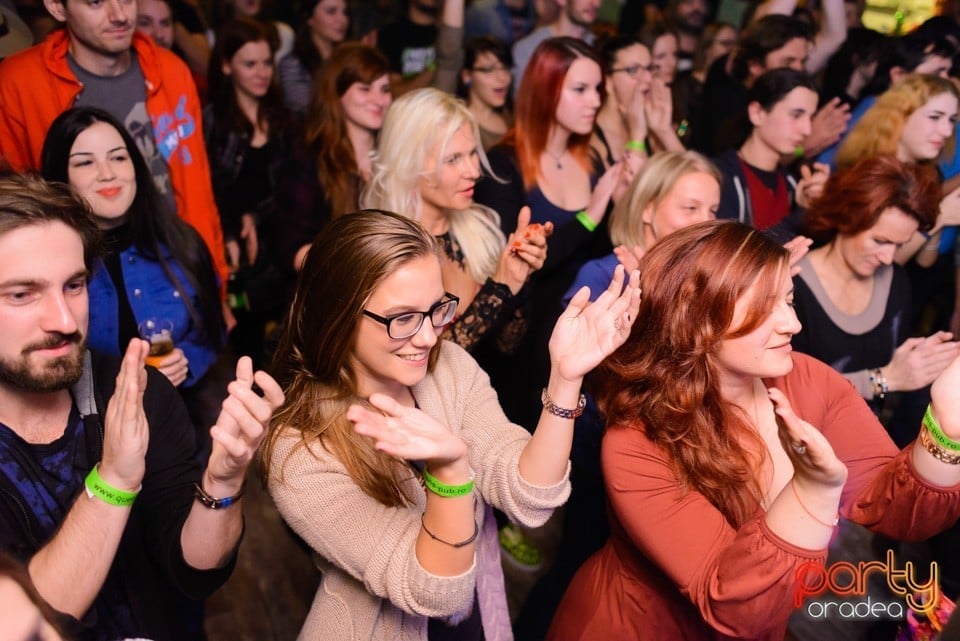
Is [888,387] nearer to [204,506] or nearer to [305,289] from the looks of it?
[305,289]

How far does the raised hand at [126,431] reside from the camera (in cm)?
133

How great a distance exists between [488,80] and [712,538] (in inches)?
119

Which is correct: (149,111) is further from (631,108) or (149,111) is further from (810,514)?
(810,514)

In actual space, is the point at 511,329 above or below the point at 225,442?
below

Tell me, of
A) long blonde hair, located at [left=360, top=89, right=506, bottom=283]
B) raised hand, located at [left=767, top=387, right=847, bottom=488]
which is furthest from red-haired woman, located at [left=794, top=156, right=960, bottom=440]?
raised hand, located at [left=767, top=387, right=847, bottom=488]

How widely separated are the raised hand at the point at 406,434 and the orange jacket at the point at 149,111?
4.92ft

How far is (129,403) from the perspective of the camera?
133 cm

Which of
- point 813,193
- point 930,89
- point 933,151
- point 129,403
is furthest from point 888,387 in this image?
point 129,403

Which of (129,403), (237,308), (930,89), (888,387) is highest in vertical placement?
(129,403)

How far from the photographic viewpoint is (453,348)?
181 cm

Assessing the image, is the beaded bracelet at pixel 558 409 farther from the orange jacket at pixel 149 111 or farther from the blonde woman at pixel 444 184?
the orange jacket at pixel 149 111

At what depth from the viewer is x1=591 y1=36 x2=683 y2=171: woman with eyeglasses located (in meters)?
3.57

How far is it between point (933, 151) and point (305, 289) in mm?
2719

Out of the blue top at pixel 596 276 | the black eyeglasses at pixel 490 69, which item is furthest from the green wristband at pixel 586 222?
the black eyeglasses at pixel 490 69
